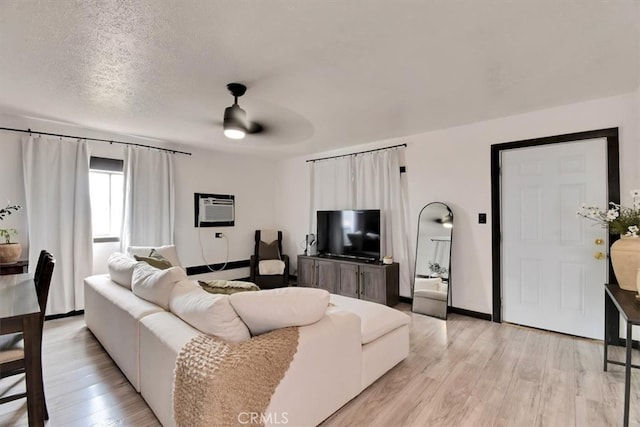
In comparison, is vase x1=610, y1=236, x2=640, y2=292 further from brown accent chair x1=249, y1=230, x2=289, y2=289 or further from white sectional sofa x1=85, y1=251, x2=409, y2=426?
brown accent chair x1=249, y1=230, x2=289, y2=289

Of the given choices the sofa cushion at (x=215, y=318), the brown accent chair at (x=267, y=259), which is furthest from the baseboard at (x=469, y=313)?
the sofa cushion at (x=215, y=318)

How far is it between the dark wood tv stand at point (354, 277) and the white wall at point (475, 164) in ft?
1.27

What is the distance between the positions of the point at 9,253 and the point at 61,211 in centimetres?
75

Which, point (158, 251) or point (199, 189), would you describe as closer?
point (158, 251)

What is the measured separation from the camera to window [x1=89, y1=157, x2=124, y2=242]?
404 cm

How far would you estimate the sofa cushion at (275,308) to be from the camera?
1.65 m

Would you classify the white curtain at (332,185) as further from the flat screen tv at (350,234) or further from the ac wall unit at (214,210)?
the ac wall unit at (214,210)

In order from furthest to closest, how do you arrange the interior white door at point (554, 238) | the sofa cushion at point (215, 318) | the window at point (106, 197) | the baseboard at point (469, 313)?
1. the window at point (106, 197)
2. the baseboard at point (469, 313)
3. the interior white door at point (554, 238)
4. the sofa cushion at point (215, 318)

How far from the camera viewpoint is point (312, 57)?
2121 millimetres

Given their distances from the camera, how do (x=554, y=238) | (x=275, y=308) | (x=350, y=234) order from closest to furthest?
(x=275, y=308), (x=554, y=238), (x=350, y=234)

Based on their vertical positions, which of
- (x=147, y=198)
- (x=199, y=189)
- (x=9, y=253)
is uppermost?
(x=199, y=189)

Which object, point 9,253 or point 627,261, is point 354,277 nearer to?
point 627,261

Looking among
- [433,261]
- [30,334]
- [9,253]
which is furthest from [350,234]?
[9,253]

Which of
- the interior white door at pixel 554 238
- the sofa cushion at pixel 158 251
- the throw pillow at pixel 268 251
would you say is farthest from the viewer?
the throw pillow at pixel 268 251
